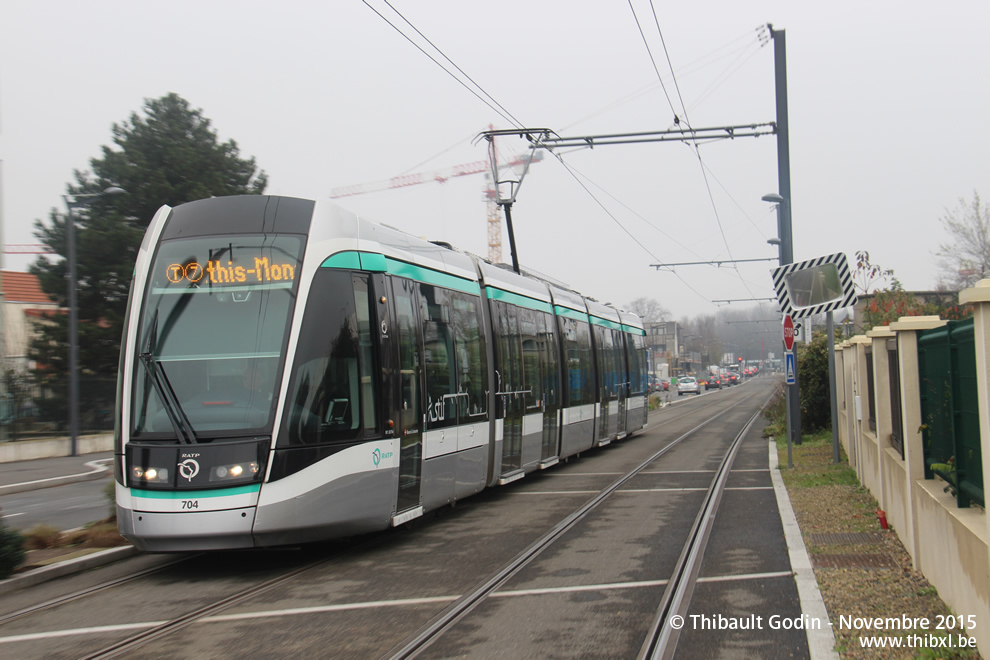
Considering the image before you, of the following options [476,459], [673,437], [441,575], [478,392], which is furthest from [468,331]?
[673,437]

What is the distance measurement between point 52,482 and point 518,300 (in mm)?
12024

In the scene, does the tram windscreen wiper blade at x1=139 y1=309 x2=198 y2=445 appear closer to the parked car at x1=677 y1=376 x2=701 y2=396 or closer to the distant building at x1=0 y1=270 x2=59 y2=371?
the distant building at x1=0 y1=270 x2=59 y2=371

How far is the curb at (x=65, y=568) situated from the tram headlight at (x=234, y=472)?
1.86 m

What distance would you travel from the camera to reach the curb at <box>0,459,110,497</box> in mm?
18078

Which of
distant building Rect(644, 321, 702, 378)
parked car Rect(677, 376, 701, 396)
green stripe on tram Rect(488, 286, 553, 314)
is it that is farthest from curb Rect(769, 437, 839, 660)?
distant building Rect(644, 321, 702, 378)

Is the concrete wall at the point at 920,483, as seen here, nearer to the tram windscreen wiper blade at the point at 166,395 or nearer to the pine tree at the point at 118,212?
the tram windscreen wiper blade at the point at 166,395

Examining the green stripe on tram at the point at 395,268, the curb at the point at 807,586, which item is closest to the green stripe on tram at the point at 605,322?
the green stripe on tram at the point at 395,268

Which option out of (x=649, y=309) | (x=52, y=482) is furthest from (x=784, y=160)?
(x=649, y=309)

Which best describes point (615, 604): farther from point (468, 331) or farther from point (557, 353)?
point (557, 353)

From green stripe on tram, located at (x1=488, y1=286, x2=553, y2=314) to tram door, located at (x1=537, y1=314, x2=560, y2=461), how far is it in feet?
0.49

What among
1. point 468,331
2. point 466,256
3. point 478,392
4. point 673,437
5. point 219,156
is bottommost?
point 673,437

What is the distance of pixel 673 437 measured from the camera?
24922mm

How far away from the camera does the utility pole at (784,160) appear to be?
18641 millimetres

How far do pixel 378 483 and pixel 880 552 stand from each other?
15.2 feet
